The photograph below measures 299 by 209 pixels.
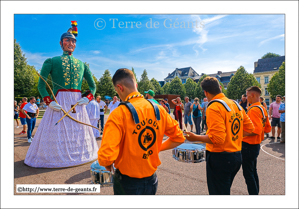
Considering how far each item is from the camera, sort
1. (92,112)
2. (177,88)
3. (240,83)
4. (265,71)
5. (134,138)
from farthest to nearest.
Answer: (177,88), (240,83), (265,71), (92,112), (134,138)

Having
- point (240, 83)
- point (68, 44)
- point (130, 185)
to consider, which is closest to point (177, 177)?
point (130, 185)

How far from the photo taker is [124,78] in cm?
191

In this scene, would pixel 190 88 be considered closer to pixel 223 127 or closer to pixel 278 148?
pixel 278 148

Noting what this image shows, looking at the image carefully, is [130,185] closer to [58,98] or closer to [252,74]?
[58,98]

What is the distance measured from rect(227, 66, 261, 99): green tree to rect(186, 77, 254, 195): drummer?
122 ft

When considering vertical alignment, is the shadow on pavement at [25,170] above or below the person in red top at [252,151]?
below

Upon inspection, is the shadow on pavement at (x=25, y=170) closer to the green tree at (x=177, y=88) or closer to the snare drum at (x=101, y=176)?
the snare drum at (x=101, y=176)

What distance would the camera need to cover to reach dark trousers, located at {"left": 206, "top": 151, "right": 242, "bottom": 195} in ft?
7.90

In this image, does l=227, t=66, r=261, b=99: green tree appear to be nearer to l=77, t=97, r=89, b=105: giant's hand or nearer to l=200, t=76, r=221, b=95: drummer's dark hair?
l=77, t=97, r=89, b=105: giant's hand

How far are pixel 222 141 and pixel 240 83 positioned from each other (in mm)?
39067

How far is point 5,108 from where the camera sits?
3219 millimetres

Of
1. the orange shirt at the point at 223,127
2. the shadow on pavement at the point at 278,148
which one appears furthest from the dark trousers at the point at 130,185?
the shadow on pavement at the point at 278,148

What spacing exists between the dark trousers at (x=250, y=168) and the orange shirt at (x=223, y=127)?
930 mm

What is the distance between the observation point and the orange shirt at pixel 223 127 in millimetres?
2285
